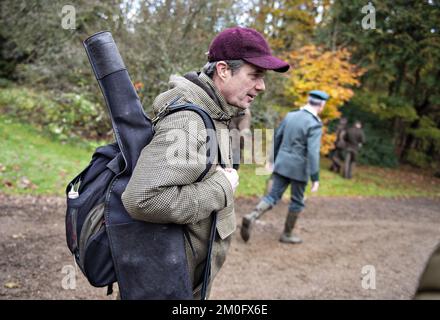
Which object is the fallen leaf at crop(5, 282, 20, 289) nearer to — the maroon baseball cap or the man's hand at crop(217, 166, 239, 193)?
the man's hand at crop(217, 166, 239, 193)

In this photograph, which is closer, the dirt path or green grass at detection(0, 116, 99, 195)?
the dirt path

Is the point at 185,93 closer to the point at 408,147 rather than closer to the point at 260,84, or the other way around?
the point at 260,84

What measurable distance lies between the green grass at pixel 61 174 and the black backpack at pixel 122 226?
352 centimetres

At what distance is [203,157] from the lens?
6.07 ft

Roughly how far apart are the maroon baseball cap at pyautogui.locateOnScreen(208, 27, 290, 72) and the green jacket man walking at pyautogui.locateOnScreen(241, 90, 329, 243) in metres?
3.80

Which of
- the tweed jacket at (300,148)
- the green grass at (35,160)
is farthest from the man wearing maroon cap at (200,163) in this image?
the green grass at (35,160)

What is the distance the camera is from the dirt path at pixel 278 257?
4.29 m

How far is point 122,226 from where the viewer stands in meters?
1.81

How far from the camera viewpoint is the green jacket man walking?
Answer: 581cm

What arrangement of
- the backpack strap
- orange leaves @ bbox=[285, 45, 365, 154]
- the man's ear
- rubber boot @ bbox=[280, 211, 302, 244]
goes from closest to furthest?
the backpack strap < the man's ear < rubber boot @ bbox=[280, 211, 302, 244] < orange leaves @ bbox=[285, 45, 365, 154]

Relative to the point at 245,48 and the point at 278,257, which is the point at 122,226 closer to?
the point at 245,48

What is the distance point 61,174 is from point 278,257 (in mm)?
4618

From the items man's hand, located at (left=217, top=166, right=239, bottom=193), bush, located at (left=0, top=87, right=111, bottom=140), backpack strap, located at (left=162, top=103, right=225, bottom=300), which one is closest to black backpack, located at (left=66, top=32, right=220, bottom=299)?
backpack strap, located at (left=162, top=103, right=225, bottom=300)

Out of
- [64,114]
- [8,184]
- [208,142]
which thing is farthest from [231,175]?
[64,114]
